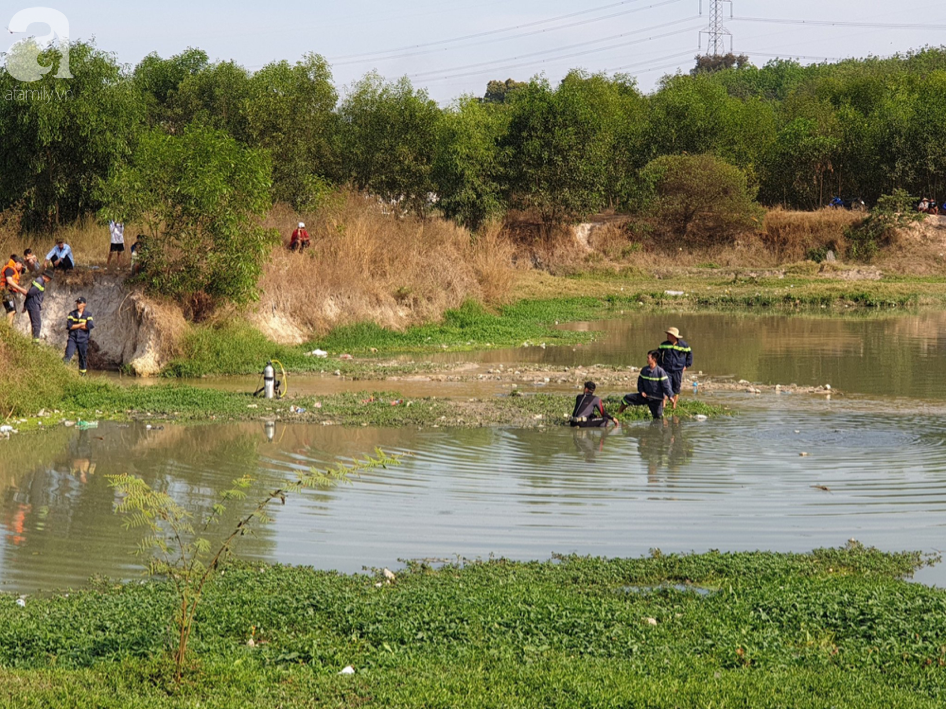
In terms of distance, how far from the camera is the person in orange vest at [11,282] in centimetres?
2677

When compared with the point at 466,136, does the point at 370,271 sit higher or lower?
lower

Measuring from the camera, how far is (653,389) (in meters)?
20.0

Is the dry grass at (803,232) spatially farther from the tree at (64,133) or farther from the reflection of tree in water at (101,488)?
the reflection of tree in water at (101,488)

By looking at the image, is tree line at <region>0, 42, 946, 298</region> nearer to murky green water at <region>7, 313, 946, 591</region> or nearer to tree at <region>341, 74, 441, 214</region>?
tree at <region>341, 74, 441, 214</region>

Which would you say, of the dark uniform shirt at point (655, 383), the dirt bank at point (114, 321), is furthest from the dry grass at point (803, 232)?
the dark uniform shirt at point (655, 383)

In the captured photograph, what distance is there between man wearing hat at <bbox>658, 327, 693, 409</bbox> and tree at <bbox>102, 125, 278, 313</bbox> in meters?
10.9

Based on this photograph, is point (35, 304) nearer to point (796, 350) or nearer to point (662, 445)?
point (662, 445)

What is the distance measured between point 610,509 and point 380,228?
79.5ft

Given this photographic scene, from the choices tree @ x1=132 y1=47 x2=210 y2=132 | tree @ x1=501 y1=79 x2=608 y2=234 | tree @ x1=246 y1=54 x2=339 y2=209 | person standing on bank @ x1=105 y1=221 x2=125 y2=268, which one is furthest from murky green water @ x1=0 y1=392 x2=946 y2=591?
tree @ x1=132 y1=47 x2=210 y2=132

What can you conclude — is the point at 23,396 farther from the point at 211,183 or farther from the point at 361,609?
the point at 361,609

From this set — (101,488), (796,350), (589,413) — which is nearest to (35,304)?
(101,488)

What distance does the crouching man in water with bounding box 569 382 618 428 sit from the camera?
19.3m

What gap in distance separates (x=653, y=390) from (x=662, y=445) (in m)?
2.06

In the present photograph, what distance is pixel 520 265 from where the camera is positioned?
52.5 meters
